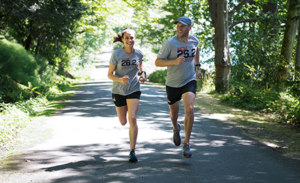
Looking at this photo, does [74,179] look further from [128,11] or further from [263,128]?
[128,11]

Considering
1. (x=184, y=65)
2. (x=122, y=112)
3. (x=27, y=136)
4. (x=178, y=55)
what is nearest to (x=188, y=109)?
(x=184, y=65)

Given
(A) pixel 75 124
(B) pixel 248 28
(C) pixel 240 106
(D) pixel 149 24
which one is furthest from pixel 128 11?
(A) pixel 75 124

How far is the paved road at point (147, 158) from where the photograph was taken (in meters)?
4.88

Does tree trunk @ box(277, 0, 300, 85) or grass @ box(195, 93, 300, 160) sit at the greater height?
tree trunk @ box(277, 0, 300, 85)

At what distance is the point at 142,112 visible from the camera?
37.1 feet

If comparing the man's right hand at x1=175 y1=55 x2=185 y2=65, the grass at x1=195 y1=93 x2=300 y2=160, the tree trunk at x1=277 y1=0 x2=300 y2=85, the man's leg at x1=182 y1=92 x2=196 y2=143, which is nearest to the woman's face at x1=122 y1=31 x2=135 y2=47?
the man's right hand at x1=175 y1=55 x2=185 y2=65

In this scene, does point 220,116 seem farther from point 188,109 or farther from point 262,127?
point 188,109

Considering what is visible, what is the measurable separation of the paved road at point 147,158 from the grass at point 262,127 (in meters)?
0.33

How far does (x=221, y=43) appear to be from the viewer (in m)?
17.5

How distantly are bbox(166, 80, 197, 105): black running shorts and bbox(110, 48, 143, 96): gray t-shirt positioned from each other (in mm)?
625

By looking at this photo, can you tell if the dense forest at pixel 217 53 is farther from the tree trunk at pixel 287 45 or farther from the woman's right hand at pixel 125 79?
the woman's right hand at pixel 125 79

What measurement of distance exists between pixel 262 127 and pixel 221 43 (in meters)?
9.27

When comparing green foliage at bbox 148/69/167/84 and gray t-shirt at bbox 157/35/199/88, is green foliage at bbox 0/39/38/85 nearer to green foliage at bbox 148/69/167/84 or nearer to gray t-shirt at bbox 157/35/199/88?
gray t-shirt at bbox 157/35/199/88

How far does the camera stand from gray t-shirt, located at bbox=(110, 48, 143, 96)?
5.85m
